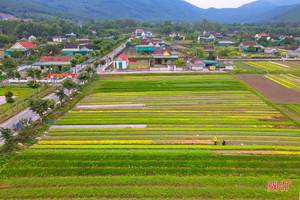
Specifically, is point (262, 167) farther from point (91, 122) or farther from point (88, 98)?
point (88, 98)

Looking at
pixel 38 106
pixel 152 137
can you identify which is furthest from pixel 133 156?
pixel 38 106

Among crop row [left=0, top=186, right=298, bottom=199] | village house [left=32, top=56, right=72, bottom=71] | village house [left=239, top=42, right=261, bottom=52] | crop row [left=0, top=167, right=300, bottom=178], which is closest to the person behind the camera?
crop row [left=0, top=186, right=298, bottom=199]

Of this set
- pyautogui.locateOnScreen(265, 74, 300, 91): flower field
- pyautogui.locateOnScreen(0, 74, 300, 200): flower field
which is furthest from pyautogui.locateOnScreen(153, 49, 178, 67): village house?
pyautogui.locateOnScreen(0, 74, 300, 200): flower field

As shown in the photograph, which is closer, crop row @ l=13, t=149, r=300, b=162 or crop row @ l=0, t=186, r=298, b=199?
crop row @ l=0, t=186, r=298, b=199

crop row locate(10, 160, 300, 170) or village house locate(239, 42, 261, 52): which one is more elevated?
village house locate(239, 42, 261, 52)

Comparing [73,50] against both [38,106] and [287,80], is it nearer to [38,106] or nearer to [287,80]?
[38,106]

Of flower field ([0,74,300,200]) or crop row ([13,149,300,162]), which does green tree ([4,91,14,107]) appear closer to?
flower field ([0,74,300,200])

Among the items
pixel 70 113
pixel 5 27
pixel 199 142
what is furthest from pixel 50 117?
pixel 5 27

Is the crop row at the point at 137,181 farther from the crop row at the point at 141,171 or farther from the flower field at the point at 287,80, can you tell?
the flower field at the point at 287,80
